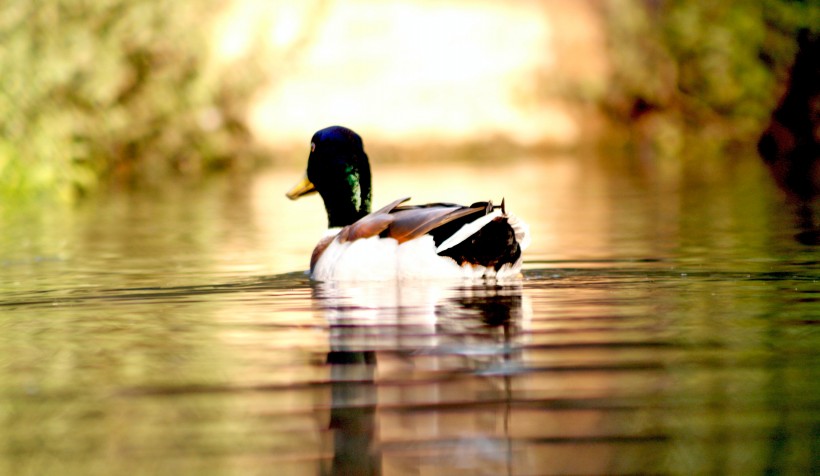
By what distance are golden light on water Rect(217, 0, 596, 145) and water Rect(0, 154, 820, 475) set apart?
1387cm

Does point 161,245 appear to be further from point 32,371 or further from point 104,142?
point 104,142

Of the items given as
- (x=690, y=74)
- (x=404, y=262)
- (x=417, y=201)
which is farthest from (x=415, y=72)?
(x=404, y=262)

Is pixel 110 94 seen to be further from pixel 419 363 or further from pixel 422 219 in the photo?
pixel 419 363

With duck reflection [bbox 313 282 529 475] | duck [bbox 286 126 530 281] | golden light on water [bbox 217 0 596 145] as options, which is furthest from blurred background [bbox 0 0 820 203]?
duck reflection [bbox 313 282 529 475]

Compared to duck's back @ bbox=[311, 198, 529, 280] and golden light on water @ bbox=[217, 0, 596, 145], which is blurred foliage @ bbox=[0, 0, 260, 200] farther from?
duck's back @ bbox=[311, 198, 529, 280]

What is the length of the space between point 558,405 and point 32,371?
5.50ft

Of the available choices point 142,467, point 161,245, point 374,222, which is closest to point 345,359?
point 142,467

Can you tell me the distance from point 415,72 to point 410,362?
19.2 meters

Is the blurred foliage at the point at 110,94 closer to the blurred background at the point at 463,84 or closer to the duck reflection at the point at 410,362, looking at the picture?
the blurred background at the point at 463,84

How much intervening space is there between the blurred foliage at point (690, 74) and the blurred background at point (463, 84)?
0.03 metres

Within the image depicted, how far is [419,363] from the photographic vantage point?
440cm

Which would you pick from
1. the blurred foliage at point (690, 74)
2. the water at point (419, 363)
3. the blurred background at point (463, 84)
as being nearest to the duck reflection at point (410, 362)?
the water at point (419, 363)

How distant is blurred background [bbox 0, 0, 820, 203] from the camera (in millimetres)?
19469

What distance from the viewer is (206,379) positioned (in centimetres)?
430
